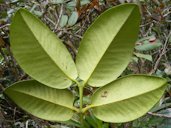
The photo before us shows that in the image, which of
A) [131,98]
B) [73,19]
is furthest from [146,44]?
[131,98]

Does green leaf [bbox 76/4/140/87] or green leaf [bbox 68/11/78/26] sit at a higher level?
green leaf [bbox 76/4/140/87]

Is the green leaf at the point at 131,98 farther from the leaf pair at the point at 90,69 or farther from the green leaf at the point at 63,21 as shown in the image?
the green leaf at the point at 63,21

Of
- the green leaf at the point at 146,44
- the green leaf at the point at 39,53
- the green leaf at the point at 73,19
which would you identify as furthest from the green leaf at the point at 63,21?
the green leaf at the point at 39,53

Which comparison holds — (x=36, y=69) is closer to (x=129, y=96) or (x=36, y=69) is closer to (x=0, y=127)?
(x=129, y=96)

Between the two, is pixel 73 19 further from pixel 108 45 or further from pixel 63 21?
pixel 108 45

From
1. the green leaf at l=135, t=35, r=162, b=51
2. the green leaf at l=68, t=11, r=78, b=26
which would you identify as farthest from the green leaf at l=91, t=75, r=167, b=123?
the green leaf at l=68, t=11, r=78, b=26

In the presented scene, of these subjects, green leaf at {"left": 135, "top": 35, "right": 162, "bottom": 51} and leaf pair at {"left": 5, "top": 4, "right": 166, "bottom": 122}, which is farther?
green leaf at {"left": 135, "top": 35, "right": 162, "bottom": 51}

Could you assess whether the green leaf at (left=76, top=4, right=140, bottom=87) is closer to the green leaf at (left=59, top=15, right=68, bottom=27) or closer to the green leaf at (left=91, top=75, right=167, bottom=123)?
the green leaf at (left=91, top=75, right=167, bottom=123)

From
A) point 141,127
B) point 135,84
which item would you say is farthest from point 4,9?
point 135,84
